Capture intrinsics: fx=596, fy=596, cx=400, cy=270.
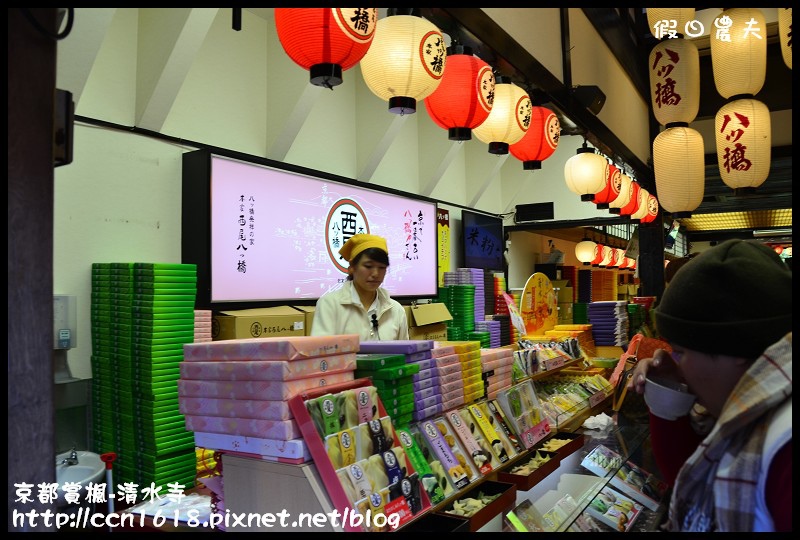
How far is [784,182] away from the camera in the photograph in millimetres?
11578

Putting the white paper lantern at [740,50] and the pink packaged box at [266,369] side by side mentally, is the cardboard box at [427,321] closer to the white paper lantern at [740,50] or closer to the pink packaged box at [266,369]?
the white paper lantern at [740,50]

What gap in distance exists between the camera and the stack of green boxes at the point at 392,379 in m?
2.37

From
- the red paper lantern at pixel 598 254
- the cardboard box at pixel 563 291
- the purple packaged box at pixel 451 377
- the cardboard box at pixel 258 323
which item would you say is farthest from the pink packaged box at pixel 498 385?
the red paper lantern at pixel 598 254

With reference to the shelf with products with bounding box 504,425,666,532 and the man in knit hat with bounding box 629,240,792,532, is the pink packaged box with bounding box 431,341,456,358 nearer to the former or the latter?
the shelf with products with bounding box 504,425,666,532

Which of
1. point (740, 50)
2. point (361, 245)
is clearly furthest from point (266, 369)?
point (740, 50)

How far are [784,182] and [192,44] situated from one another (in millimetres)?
11288

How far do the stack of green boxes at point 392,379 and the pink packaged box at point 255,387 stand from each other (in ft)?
0.47

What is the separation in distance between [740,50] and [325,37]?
4.84 metres

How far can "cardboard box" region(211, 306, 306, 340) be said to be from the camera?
215 inches

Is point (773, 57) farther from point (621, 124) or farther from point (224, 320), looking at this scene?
point (224, 320)

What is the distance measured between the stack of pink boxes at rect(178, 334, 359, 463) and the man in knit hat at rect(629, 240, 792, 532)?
1.11 meters

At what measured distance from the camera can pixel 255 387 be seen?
1965 mm

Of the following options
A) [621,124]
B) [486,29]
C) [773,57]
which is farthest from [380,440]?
[773,57]

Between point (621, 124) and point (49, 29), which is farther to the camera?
point (621, 124)
